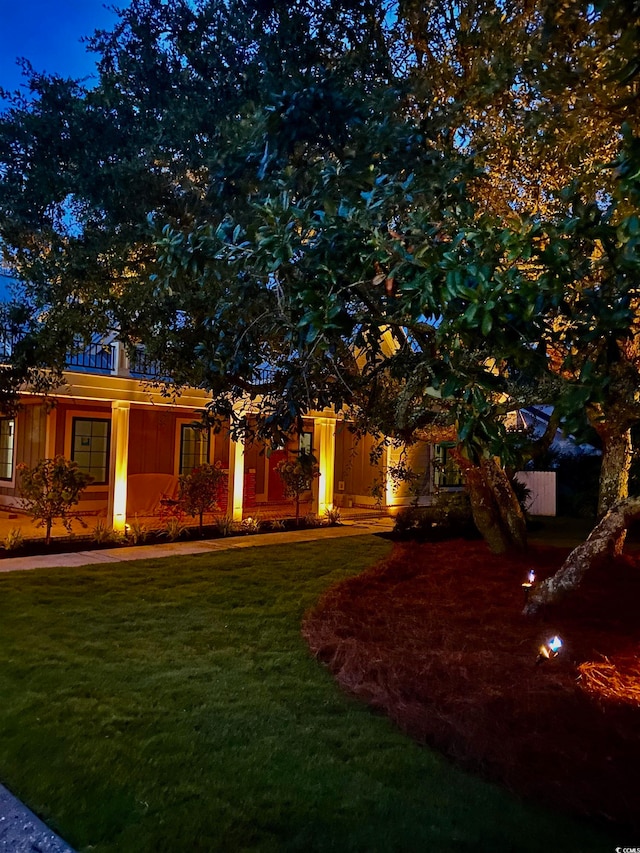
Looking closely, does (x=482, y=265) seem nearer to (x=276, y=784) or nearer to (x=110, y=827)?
(x=276, y=784)

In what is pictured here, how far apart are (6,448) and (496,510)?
11694 mm

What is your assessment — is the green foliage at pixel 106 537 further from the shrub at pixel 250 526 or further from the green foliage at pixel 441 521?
the green foliage at pixel 441 521

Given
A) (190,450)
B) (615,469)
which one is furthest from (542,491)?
(615,469)

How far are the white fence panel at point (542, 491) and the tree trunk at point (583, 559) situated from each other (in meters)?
13.2

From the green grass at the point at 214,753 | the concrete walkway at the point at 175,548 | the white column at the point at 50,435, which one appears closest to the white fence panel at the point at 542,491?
the concrete walkway at the point at 175,548

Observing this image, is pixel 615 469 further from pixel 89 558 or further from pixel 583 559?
pixel 89 558

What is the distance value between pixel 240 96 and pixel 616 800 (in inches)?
279

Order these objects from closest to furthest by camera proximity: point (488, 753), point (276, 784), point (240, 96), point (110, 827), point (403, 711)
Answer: point (110, 827) → point (276, 784) → point (488, 753) → point (403, 711) → point (240, 96)

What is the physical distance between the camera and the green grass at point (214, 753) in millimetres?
3102

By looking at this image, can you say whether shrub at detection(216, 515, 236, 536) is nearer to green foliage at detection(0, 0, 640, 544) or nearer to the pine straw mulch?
the pine straw mulch

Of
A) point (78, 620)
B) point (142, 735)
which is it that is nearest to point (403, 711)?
point (142, 735)

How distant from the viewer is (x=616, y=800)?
10.9 ft

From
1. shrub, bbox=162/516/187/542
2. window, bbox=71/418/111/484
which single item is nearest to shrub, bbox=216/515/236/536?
shrub, bbox=162/516/187/542

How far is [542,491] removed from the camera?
20.0 meters
